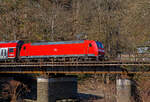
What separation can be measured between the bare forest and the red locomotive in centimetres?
1716

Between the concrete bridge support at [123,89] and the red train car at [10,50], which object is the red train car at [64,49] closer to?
the red train car at [10,50]

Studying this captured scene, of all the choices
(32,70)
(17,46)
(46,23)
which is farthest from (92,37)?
(32,70)

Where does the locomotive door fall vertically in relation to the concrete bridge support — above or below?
above

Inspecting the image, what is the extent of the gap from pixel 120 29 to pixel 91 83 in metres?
18.7

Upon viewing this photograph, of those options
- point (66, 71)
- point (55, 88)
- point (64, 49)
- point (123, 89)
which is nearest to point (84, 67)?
point (66, 71)

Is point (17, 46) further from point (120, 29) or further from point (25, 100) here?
point (120, 29)

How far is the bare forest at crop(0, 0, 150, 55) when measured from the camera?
55856 mm

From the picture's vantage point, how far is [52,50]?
39938 mm

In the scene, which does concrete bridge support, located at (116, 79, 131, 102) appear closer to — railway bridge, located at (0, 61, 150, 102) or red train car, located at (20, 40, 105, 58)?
railway bridge, located at (0, 61, 150, 102)

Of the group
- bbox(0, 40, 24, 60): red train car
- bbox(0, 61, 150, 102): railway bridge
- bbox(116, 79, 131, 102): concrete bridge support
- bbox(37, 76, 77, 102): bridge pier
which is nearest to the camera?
bbox(0, 61, 150, 102): railway bridge

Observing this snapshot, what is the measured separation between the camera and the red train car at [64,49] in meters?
36.7

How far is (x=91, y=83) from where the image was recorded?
201 ft


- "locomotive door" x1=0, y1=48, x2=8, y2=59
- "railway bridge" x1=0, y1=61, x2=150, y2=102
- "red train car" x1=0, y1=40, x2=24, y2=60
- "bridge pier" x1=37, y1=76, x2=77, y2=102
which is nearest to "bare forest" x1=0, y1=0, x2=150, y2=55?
"railway bridge" x1=0, y1=61, x2=150, y2=102

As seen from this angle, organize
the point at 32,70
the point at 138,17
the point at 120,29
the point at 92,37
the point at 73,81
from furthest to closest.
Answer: the point at 92,37, the point at 120,29, the point at 138,17, the point at 73,81, the point at 32,70
